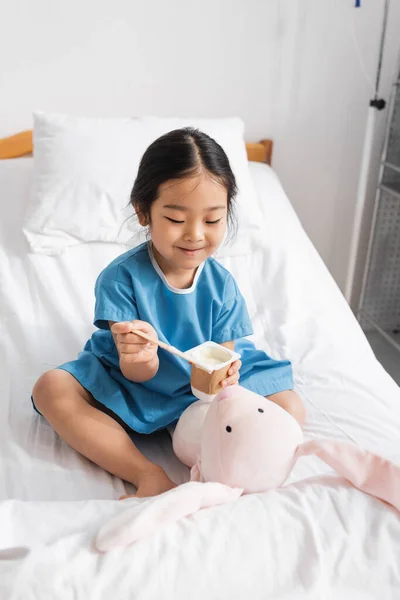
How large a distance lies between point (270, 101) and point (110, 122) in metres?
0.63

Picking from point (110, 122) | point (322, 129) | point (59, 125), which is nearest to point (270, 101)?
point (322, 129)

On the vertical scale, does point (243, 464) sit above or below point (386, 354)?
above

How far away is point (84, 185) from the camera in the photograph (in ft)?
5.32

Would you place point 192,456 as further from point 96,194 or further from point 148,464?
point 96,194

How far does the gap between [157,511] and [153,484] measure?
0.24m

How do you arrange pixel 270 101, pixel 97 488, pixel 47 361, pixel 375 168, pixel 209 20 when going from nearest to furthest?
pixel 97 488 → pixel 47 361 → pixel 209 20 → pixel 270 101 → pixel 375 168

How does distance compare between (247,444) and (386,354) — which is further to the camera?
(386,354)

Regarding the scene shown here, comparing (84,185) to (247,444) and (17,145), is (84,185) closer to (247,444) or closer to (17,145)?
(17,145)

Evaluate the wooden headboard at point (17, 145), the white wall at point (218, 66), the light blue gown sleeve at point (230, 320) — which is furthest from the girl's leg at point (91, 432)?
the white wall at point (218, 66)

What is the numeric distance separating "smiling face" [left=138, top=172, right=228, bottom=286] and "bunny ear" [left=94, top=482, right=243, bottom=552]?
1.40 feet

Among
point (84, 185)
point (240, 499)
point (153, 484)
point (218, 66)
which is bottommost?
point (153, 484)

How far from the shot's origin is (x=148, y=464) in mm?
1019

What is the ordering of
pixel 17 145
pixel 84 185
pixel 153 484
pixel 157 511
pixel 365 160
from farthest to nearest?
pixel 365 160 → pixel 17 145 → pixel 84 185 → pixel 153 484 → pixel 157 511

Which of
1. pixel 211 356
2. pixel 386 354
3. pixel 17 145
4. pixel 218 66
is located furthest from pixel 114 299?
pixel 386 354
